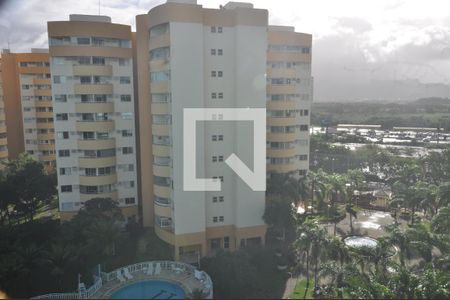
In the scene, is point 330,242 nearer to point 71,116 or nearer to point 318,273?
point 318,273

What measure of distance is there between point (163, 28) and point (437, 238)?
80.7 feet

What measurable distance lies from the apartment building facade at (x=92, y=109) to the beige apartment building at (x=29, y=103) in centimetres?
2426

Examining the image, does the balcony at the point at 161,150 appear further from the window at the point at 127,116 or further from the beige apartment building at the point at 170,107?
the window at the point at 127,116

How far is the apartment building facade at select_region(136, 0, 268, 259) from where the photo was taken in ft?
83.4

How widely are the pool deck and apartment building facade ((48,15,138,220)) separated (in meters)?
10.5

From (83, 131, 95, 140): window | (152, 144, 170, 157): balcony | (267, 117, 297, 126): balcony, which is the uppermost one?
(267, 117, 297, 126): balcony

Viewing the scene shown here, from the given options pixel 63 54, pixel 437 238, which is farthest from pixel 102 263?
pixel 437 238

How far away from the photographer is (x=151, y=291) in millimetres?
22547

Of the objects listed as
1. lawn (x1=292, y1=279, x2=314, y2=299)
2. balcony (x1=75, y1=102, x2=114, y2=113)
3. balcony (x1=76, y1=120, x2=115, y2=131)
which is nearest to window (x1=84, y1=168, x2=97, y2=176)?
balcony (x1=76, y1=120, x2=115, y2=131)

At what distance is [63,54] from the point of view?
1198 inches

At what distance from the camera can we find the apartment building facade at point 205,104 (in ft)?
83.4

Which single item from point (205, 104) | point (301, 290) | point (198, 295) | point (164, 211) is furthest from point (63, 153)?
point (301, 290)

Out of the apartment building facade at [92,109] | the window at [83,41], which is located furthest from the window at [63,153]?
the window at [83,41]

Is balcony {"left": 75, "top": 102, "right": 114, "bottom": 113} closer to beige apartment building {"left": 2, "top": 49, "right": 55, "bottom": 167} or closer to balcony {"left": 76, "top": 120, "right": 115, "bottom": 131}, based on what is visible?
balcony {"left": 76, "top": 120, "right": 115, "bottom": 131}
